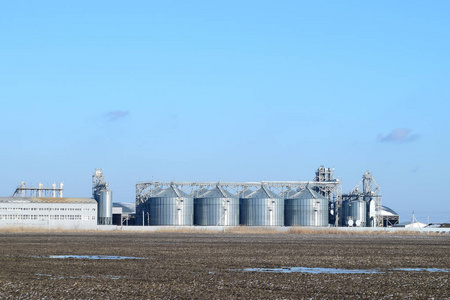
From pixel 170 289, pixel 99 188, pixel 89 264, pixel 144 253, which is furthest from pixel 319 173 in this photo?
pixel 170 289

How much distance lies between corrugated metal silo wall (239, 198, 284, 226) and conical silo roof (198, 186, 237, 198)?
11.7 ft

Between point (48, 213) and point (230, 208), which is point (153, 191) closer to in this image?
point (230, 208)

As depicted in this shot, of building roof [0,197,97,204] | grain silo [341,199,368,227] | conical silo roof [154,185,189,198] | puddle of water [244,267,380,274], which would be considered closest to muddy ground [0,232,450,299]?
puddle of water [244,267,380,274]

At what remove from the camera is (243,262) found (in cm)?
3709

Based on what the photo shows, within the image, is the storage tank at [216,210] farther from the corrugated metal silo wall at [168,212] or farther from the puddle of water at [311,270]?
the puddle of water at [311,270]

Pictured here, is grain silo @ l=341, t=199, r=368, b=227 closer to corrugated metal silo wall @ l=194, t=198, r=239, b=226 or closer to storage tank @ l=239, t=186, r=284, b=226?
storage tank @ l=239, t=186, r=284, b=226

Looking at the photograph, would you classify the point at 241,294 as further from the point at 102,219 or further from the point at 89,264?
the point at 102,219

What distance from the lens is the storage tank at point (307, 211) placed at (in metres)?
128

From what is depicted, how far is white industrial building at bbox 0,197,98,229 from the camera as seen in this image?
10888cm

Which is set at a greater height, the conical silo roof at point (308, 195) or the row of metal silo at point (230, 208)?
the conical silo roof at point (308, 195)

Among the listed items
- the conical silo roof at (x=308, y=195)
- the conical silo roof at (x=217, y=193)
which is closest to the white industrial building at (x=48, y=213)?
the conical silo roof at (x=217, y=193)

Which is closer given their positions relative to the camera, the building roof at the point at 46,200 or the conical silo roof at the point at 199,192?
→ the building roof at the point at 46,200

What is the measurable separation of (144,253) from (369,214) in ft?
307

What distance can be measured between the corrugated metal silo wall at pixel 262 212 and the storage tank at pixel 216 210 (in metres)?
1.70
